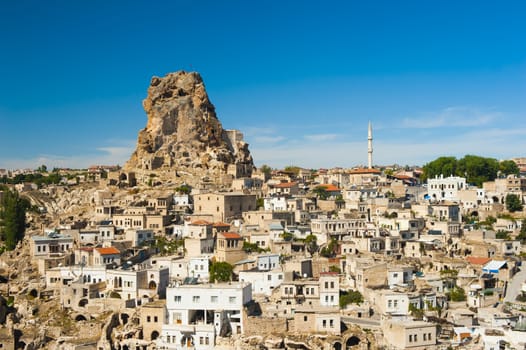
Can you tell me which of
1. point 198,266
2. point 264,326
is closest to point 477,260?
point 264,326

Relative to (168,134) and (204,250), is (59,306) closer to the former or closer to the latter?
(204,250)

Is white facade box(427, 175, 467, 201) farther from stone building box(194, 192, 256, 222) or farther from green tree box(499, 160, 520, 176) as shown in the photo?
stone building box(194, 192, 256, 222)

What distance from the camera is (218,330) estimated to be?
110 ft

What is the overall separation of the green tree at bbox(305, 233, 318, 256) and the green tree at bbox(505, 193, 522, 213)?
848 inches

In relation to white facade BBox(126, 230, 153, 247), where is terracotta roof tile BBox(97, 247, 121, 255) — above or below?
below

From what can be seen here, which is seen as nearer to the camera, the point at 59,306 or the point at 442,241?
the point at 59,306

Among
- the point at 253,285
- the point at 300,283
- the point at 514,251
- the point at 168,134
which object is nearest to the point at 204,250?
the point at 253,285

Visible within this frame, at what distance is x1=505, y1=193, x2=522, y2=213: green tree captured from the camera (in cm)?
5688

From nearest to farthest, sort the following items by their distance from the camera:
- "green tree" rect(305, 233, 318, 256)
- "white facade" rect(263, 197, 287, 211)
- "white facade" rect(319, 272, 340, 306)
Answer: "white facade" rect(319, 272, 340, 306) < "green tree" rect(305, 233, 318, 256) < "white facade" rect(263, 197, 287, 211)

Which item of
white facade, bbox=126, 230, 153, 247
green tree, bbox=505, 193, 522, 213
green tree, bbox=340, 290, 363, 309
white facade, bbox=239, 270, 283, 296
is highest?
green tree, bbox=505, 193, 522, 213

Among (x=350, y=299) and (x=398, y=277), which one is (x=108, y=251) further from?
(x=398, y=277)

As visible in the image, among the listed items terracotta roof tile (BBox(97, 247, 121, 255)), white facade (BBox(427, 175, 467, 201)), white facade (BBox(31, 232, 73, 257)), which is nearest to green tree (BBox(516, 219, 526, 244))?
white facade (BBox(427, 175, 467, 201))

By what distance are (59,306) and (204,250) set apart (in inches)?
381

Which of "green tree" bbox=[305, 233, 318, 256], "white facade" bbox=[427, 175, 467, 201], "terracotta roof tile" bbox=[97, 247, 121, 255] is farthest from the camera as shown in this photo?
"white facade" bbox=[427, 175, 467, 201]
